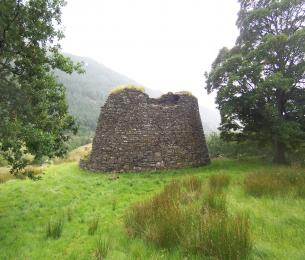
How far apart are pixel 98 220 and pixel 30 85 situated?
4478mm

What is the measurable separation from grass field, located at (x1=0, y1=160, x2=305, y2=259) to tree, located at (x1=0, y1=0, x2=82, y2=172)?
6.29ft

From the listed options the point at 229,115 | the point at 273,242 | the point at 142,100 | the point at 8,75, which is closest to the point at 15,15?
the point at 8,75

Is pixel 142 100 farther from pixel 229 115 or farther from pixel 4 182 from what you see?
pixel 4 182

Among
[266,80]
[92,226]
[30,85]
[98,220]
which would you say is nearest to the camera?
[92,226]

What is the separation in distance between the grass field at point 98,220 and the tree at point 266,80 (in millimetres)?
3685

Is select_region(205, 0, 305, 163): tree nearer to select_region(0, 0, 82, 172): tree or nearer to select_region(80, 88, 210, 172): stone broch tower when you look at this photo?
select_region(80, 88, 210, 172): stone broch tower

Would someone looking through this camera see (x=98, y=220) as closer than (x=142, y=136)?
Yes

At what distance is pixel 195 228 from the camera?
5586mm

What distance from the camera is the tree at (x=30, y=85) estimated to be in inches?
299

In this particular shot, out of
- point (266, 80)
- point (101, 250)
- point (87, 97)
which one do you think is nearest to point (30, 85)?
point (101, 250)

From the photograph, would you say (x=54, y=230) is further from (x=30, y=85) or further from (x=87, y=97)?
(x=87, y=97)

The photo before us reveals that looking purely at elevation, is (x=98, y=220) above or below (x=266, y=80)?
below

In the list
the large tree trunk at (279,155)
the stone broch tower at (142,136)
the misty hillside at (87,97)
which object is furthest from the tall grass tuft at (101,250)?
the misty hillside at (87,97)

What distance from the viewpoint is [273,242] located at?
5.50 metres
